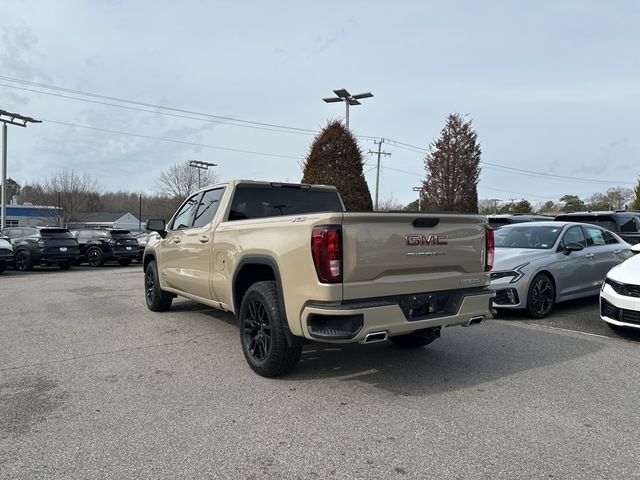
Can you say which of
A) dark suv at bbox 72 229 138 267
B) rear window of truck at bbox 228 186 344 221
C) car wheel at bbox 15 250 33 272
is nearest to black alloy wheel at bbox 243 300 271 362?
rear window of truck at bbox 228 186 344 221

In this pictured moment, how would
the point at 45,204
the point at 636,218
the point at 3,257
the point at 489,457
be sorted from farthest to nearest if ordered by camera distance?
1. the point at 45,204
2. the point at 3,257
3. the point at 636,218
4. the point at 489,457

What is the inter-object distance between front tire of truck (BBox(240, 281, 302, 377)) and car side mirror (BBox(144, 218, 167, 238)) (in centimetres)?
311

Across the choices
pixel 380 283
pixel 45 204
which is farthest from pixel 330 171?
pixel 45 204

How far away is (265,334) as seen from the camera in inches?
185

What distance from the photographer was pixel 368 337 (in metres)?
3.96

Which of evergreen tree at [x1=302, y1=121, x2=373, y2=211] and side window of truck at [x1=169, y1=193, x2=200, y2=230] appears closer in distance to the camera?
side window of truck at [x1=169, y1=193, x2=200, y2=230]

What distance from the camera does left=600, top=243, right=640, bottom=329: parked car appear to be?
6.07 m

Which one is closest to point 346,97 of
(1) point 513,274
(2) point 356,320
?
(1) point 513,274

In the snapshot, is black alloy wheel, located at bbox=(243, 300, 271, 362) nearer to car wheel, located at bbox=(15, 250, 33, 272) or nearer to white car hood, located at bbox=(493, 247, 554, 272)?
white car hood, located at bbox=(493, 247, 554, 272)

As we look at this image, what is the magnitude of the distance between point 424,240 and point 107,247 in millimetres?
18359

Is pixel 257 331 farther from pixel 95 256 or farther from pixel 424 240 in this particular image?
pixel 95 256

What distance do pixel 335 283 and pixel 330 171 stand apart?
12.7m

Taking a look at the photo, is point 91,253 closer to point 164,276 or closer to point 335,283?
point 164,276

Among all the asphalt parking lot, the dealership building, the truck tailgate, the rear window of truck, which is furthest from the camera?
the dealership building
